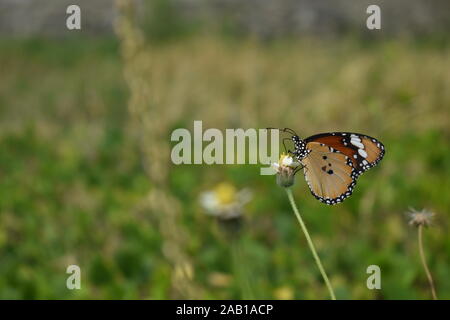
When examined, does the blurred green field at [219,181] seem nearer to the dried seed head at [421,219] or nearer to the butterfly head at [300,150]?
the butterfly head at [300,150]

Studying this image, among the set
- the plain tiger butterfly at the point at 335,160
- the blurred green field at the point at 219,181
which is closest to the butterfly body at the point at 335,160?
the plain tiger butterfly at the point at 335,160

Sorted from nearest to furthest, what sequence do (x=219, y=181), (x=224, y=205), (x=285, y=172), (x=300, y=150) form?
(x=285, y=172) < (x=300, y=150) < (x=224, y=205) < (x=219, y=181)

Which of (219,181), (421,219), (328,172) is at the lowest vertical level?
(421,219)

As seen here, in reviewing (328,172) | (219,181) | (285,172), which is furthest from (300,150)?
(219,181)

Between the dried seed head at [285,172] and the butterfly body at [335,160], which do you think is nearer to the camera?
the dried seed head at [285,172]

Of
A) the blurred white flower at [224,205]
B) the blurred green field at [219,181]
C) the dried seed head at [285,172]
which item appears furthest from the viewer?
the blurred green field at [219,181]

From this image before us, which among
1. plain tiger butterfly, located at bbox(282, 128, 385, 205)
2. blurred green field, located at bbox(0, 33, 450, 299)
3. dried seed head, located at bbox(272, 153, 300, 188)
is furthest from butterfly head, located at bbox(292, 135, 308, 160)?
blurred green field, located at bbox(0, 33, 450, 299)

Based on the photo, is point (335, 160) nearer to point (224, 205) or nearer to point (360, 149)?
point (360, 149)

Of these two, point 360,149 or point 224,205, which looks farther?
point 224,205
